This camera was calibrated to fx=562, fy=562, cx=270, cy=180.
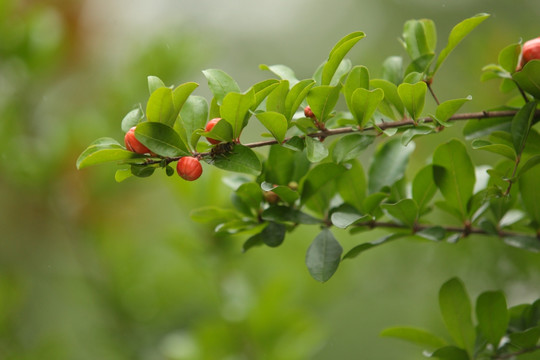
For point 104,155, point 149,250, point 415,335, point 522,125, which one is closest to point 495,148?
point 522,125

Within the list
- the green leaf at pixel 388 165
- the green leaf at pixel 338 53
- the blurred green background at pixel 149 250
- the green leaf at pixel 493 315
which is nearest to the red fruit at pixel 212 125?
the green leaf at pixel 338 53

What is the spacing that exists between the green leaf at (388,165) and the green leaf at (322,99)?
167 mm

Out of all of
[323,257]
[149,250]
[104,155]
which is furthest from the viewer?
[149,250]

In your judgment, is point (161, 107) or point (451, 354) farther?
point (451, 354)

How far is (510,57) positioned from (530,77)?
0.05 meters

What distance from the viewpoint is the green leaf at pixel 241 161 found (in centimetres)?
54

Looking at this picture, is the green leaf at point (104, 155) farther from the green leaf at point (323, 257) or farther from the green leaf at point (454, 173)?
the green leaf at point (454, 173)

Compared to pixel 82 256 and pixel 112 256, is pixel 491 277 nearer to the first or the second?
pixel 112 256

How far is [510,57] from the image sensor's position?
577 mm

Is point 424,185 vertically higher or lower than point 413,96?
lower

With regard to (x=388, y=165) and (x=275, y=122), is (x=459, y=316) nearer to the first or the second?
(x=388, y=165)

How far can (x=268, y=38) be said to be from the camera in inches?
141

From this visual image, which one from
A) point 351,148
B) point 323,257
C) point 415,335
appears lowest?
point 415,335

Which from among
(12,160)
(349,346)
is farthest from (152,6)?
(349,346)
